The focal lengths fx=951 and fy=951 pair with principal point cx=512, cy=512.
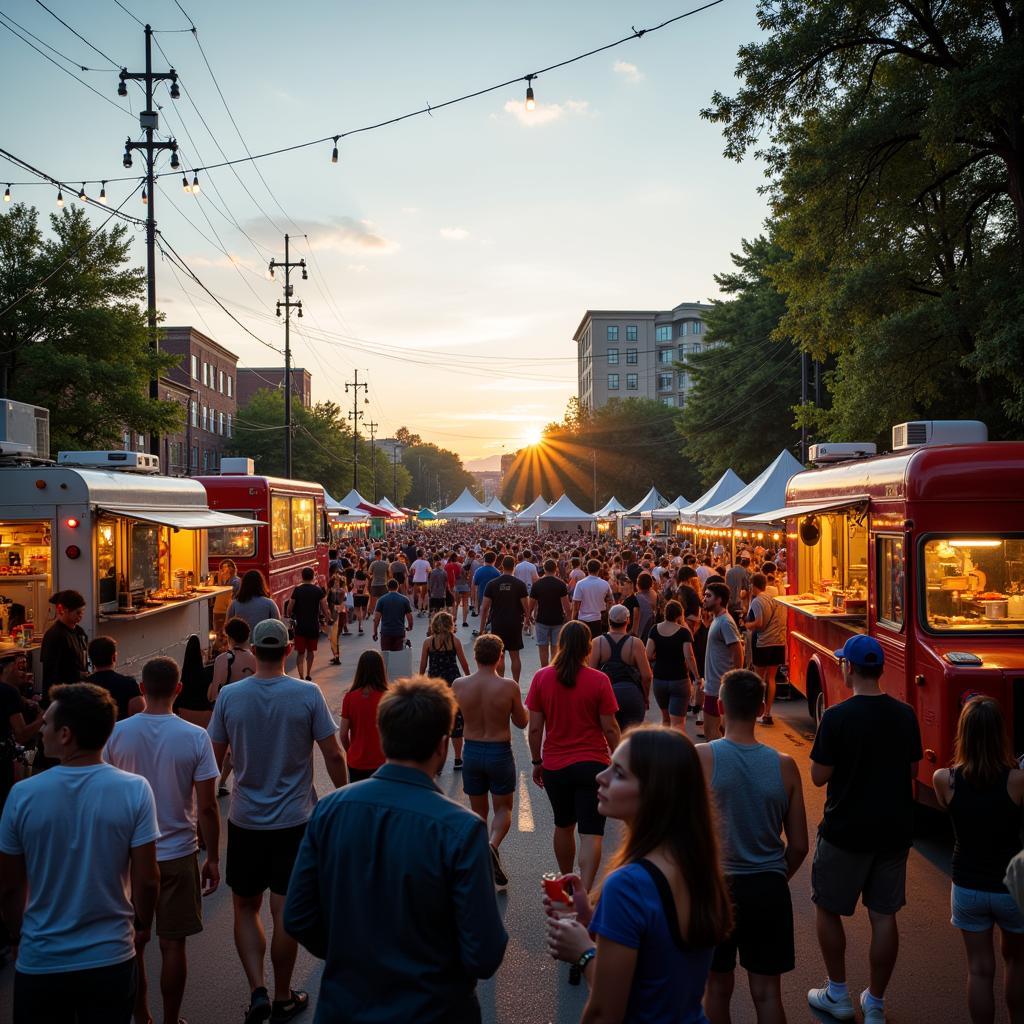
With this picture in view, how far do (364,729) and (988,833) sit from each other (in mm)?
3628

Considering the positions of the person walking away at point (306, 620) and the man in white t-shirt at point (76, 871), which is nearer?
the man in white t-shirt at point (76, 871)

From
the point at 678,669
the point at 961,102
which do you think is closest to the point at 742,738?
the point at 678,669

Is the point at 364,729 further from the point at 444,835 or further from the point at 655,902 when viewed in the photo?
the point at 655,902

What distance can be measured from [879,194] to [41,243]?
18.7 metres

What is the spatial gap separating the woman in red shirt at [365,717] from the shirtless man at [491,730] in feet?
2.04

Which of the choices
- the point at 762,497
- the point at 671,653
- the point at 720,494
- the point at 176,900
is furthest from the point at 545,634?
the point at 720,494

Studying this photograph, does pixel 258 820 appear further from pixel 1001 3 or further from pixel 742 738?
pixel 1001 3

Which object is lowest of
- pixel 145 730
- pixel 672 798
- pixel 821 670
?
pixel 821 670

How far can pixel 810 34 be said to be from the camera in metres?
16.9

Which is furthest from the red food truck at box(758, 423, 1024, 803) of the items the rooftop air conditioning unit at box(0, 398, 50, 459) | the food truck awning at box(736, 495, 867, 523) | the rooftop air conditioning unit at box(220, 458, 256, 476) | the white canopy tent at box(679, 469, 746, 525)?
the white canopy tent at box(679, 469, 746, 525)

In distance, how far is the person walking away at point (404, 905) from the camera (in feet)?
8.36

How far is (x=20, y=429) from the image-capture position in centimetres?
959

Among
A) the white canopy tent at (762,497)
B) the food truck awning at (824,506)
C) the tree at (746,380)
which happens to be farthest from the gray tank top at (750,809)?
the tree at (746,380)

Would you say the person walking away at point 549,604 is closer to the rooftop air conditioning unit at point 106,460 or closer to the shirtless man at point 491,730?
the rooftop air conditioning unit at point 106,460
